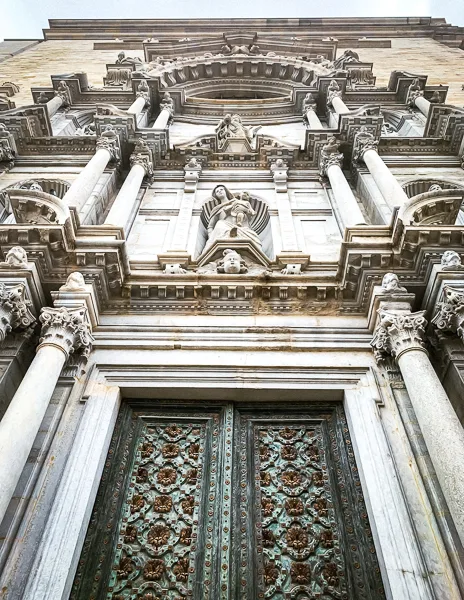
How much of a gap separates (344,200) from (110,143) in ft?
18.6

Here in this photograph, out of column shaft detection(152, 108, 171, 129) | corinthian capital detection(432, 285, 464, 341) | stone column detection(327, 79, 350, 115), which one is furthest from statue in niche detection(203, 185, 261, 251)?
stone column detection(327, 79, 350, 115)

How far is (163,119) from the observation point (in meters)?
15.4

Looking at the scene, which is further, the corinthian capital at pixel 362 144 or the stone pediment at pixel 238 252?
the corinthian capital at pixel 362 144

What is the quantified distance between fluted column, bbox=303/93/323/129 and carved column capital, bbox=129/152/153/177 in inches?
192

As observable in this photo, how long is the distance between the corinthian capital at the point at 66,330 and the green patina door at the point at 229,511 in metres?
1.06

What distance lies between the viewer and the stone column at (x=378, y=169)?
31.7ft

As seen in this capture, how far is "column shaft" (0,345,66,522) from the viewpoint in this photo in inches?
195

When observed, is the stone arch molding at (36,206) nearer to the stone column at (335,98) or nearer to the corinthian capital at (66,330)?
the corinthian capital at (66,330)

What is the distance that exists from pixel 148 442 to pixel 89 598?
1980 millimetres

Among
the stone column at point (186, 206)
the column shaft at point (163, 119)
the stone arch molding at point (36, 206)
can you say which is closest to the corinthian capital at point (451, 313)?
the stone column at point (186, 206)

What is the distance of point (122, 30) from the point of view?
31234 millimetres

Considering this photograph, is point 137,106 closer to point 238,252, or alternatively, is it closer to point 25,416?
point 238,252

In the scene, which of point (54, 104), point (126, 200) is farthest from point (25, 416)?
point (54, 104)

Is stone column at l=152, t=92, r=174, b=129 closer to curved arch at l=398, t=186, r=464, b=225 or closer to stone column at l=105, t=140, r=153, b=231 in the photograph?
stone column at l=105, t=140, r=153, b=231
